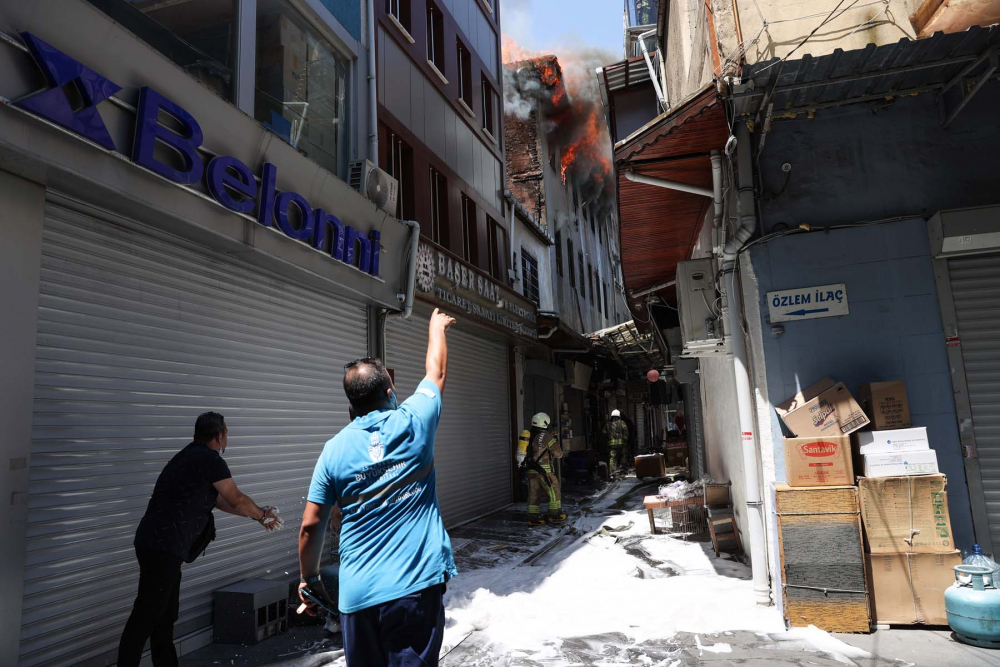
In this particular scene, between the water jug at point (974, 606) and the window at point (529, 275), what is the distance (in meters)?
14.4

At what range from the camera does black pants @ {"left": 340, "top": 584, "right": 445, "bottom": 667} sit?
2453mm

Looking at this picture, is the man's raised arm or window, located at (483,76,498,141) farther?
window, located at (483,76,498,141)

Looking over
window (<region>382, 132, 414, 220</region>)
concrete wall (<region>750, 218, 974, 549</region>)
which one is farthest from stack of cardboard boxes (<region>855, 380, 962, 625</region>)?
window (<region>382, 132, 414, 220</region>)

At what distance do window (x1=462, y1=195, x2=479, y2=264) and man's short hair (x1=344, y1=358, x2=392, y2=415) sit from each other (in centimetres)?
1170

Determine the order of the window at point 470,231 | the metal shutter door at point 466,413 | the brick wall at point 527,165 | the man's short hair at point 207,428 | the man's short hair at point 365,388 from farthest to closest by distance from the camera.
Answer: the brick wall at point 527,165
the window at point 470,231
the metal shutter door at point 466,413
the man's short hair at point 207,428
the man's short hair at point 365,388

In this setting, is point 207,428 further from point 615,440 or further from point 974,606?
point 615,440

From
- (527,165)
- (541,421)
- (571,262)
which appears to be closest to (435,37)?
(541,421)

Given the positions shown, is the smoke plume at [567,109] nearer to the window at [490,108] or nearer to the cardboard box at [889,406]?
the window at [490,108]

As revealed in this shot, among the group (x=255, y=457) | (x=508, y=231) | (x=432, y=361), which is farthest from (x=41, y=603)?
(x=508, y=231)

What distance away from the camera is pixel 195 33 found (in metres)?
6.91

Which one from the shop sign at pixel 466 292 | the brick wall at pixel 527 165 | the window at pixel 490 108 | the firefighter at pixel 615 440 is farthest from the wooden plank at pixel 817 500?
the brick wall at pixel 527 165

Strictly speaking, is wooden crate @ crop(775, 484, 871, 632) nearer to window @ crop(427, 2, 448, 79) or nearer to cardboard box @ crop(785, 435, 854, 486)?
cardboard box @ crop(785, 435, 854, 486)

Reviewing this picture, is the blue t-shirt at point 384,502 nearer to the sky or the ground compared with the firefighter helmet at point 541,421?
nearer to the ground

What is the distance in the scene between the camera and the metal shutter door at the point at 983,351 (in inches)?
232
